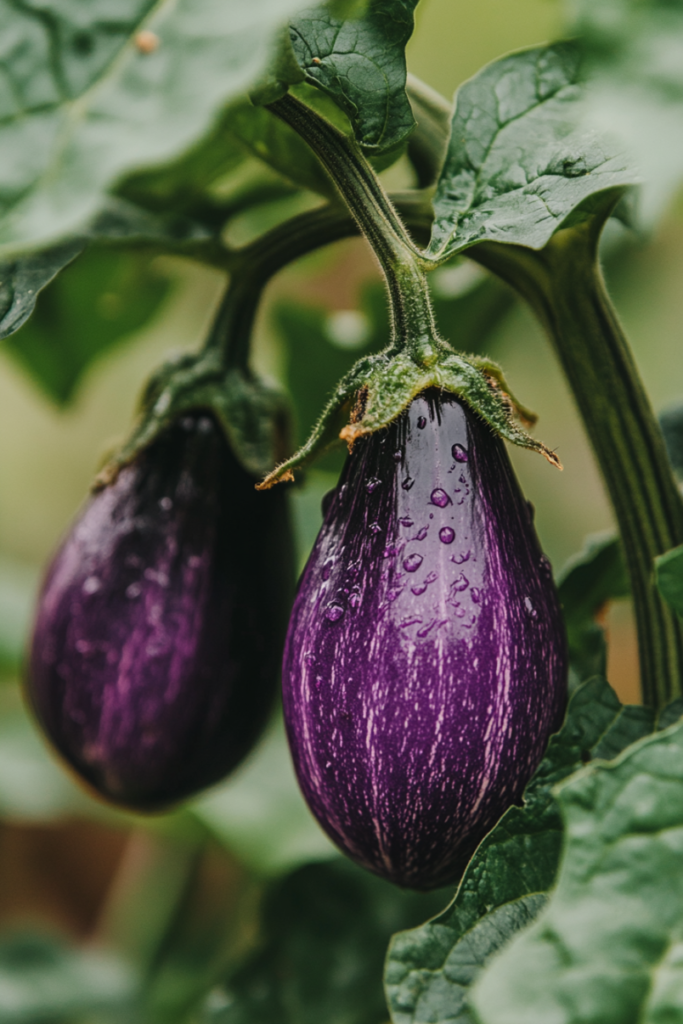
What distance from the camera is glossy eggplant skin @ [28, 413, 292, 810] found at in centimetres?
53

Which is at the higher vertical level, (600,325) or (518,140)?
(518,140)

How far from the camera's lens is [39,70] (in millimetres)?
342

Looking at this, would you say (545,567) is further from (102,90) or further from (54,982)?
(54,982)

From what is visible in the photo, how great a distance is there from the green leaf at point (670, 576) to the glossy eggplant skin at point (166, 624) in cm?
24

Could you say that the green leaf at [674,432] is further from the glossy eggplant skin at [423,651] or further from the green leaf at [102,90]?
the green leaf at [102,90]

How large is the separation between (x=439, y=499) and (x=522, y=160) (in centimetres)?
14

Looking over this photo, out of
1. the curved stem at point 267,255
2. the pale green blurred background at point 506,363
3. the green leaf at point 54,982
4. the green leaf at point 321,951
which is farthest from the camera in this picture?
the pale green blurred background at point 506,363

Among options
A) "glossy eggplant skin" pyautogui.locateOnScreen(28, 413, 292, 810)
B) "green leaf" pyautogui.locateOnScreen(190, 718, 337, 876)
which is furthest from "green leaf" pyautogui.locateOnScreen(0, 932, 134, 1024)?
"glossy eggplant skin" pyautogui.locateOnScreen(28, 413, 292, 810)

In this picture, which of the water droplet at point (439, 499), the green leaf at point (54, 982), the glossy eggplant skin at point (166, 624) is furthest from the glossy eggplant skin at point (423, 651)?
the green leaf at point (54, 982)

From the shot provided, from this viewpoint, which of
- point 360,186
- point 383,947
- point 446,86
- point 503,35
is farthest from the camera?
point 503,35

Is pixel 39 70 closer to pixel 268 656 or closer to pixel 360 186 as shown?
pixel 360 186

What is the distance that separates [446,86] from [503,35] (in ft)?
0.84

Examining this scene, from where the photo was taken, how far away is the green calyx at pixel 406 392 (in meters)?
0.41

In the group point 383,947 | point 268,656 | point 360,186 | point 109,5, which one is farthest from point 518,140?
point 383,947
